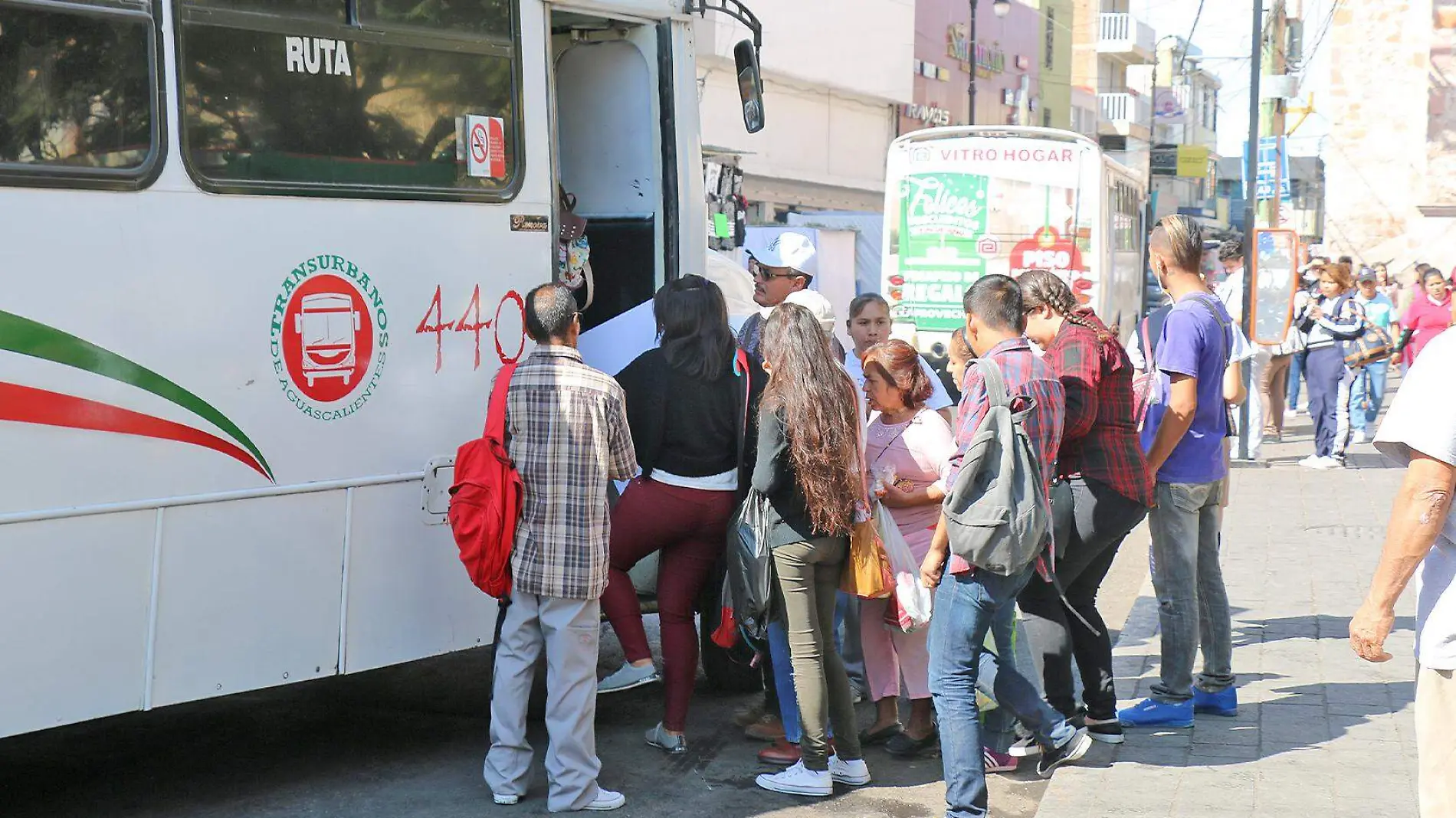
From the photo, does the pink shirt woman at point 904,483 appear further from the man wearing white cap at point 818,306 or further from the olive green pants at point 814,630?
the olive green pants at point 814,630

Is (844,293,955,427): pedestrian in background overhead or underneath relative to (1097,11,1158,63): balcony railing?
underneath

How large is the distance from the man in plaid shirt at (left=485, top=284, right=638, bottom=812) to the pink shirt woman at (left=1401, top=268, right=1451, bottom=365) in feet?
41.3

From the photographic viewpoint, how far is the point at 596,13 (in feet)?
21.7

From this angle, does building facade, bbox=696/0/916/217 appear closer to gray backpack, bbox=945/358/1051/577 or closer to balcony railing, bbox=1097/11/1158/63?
gray backpack, bbox=945/358/1051/577

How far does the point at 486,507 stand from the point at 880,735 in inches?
81.1

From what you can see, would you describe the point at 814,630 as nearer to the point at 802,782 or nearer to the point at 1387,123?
the point at 802,782

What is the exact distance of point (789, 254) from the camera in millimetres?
7434

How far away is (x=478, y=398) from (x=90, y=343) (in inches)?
62.9

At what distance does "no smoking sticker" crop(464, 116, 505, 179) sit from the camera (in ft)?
19.8

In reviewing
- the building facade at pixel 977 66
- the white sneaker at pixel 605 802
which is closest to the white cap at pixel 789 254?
the white sneaker at pixel 605 802

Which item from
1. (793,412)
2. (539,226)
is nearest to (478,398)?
(539,226)

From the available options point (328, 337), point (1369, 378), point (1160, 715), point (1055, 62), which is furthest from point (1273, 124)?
point (1055, 62)

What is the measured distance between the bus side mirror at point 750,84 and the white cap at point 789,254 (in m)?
0.53

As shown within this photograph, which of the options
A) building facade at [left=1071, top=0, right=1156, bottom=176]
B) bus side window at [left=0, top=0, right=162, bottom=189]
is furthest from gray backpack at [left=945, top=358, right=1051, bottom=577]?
building facade at [left=1071, top=0, right=1156, bottom=176]
